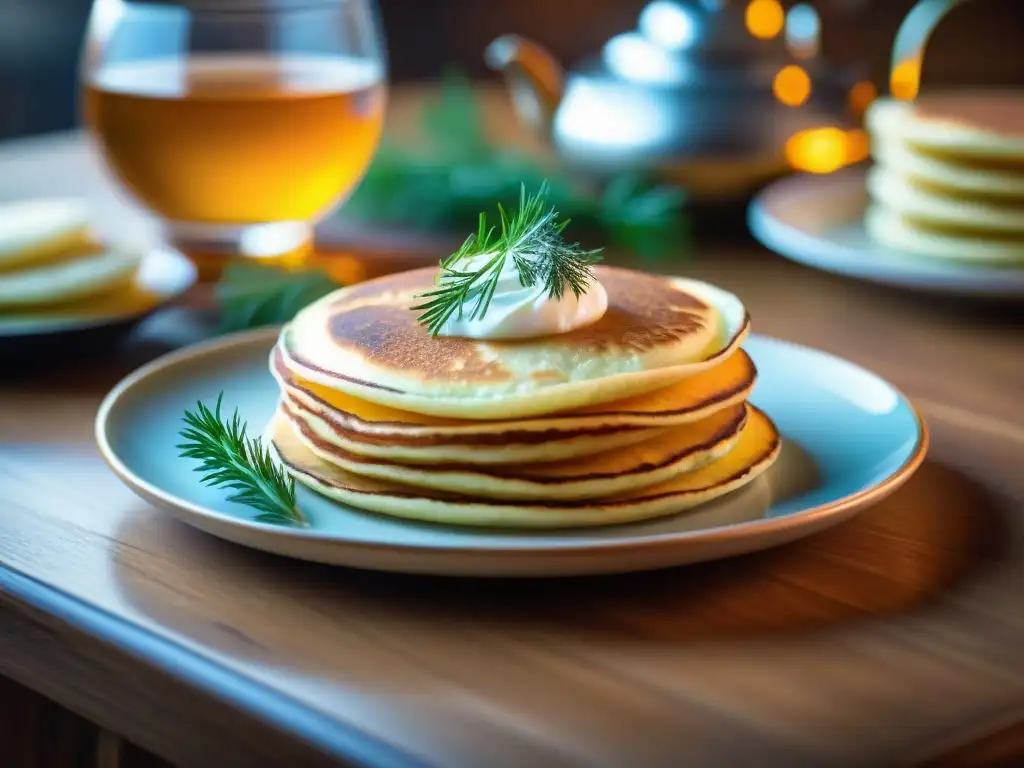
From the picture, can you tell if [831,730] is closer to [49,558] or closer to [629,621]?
[629,621]

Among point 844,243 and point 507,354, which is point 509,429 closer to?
point 507,354

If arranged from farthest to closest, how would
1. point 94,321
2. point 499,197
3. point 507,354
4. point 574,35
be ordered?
point 574,35 → point 499,197 → point 94,321 → point 507,354

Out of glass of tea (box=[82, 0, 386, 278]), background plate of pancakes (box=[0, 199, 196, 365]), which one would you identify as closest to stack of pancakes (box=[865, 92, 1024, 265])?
glass of tea (box=[82, 0, 386, 278])

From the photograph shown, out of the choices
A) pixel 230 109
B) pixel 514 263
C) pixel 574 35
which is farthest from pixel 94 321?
pixel 574 35

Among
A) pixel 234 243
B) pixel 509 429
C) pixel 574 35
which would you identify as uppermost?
pixel 509 429

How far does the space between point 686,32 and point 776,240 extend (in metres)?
0.36

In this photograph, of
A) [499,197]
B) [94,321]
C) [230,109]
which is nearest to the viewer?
[94,321]

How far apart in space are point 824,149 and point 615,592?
93 centimetres

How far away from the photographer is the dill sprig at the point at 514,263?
2.45 ft

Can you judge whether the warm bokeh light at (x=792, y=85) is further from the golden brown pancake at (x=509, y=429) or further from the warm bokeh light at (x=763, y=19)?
the golden brown pancake at (x=509, y=429)

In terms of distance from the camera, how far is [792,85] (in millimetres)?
1440

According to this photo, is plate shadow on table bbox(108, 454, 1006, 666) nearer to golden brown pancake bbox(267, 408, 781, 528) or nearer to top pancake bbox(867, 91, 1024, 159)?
golden brown pancake bbox(267, 408, 781, 528)

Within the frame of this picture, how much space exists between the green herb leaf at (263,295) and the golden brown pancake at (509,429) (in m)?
0.37

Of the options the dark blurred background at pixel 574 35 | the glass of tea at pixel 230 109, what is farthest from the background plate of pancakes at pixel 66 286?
the dark blurred background at pixel 574 35
